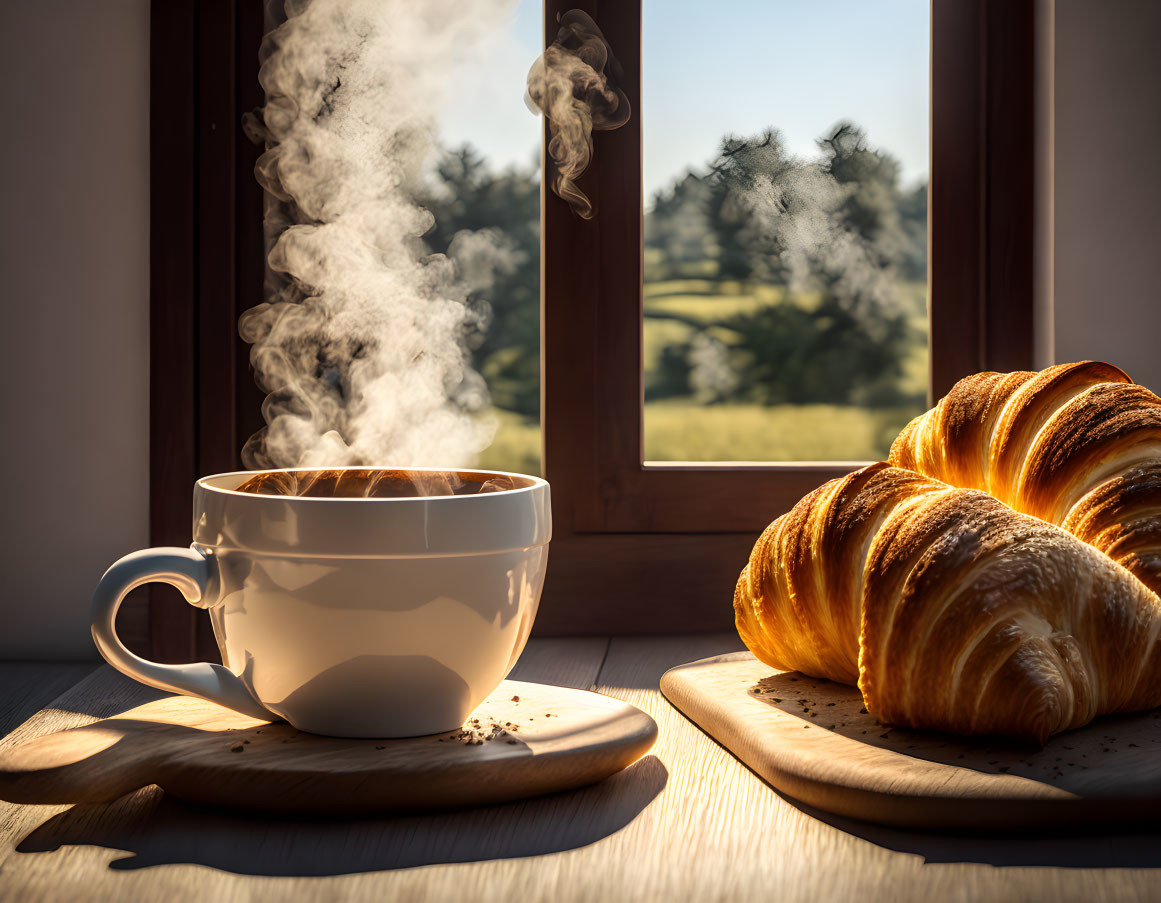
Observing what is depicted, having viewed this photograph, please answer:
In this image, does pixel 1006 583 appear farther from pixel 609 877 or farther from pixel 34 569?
pixel 34 569

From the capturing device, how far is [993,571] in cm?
58

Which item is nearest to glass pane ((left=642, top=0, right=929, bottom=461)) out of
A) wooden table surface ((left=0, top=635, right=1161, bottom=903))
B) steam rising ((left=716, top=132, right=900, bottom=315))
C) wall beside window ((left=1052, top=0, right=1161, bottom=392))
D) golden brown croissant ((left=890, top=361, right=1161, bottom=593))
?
steam rising ((left=716, top=132, right=900, bottom=315))

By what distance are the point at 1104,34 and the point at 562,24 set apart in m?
0.58

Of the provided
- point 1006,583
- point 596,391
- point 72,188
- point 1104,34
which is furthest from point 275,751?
point 1104,34

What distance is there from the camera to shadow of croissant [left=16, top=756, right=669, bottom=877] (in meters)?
0.48

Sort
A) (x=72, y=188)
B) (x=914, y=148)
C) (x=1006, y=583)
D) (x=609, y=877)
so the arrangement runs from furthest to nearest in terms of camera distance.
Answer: (x=914, y=148), (x=72, y=188), (x=1006, y=583), (x=609, y=877)

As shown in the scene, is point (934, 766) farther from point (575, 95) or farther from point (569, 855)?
point (575, 95)

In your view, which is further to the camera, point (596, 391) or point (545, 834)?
point (596, 391)

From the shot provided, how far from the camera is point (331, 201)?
102 cm

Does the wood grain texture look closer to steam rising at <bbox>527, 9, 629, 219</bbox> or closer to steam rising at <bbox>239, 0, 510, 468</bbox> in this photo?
steam rising at <bbox>239, 0, 510, 468</bbox>

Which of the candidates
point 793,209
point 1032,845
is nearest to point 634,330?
point 793,209

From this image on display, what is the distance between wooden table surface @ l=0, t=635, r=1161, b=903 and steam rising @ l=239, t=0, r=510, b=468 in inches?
19.5

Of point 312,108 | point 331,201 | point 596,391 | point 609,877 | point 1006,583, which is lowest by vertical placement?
point 609,877

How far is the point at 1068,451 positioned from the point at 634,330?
49 cm
